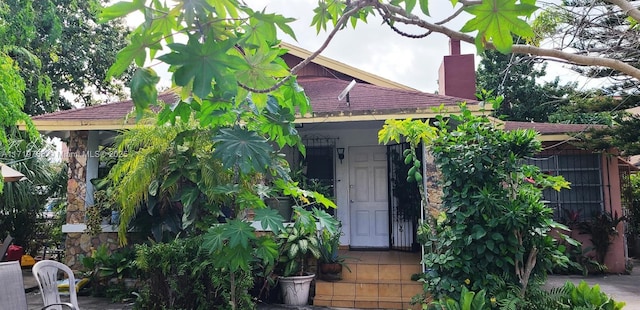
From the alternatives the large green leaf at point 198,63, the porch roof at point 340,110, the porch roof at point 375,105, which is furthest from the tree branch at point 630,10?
the porch roof at point 340,110

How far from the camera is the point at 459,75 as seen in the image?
1036 cm

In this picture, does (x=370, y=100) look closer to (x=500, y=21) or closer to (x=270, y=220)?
(x=270, y=220)

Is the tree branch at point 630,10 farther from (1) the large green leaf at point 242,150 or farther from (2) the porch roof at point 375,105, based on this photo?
(2) the porch roof at point 375,105

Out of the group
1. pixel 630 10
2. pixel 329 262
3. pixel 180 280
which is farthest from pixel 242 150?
pixel 329 262

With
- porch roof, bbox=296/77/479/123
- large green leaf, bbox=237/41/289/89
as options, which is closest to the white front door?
porch roof, bbox=296/77/479/123

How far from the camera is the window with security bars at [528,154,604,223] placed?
385 inches

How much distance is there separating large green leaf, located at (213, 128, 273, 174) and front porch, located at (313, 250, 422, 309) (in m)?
4.39

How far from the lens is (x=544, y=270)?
5.09m

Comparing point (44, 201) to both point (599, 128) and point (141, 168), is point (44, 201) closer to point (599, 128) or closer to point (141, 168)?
point (141, 168)

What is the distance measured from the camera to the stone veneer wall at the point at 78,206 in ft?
27.0

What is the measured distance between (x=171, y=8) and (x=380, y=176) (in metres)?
7.87

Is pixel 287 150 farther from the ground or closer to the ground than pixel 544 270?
farther from the ground

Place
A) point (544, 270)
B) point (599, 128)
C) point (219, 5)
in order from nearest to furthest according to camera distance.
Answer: point (219, 5)
point (544, 270)
point (599, 128)

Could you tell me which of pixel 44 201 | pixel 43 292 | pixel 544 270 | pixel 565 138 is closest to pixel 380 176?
pixel 565 138
